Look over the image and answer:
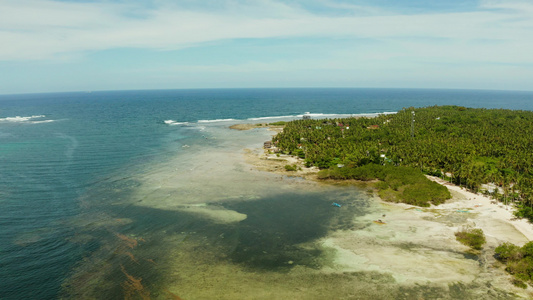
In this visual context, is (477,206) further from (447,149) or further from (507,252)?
Result: (447,149)

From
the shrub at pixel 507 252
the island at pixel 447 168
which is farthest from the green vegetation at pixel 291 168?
the shrub at pixel 507 252

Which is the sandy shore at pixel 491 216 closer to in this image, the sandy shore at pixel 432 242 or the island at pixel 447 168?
the sandy shore at pixel 432 242

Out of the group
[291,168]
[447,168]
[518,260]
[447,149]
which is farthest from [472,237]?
[447,149]

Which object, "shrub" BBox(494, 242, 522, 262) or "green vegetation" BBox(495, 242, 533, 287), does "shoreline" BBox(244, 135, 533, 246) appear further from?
"green vegetation" BBox(495, 242, 533, 287)

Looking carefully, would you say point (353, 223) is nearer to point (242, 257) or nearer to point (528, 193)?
point (242, 257)

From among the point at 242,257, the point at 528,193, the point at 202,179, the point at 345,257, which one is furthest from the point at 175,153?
the point at 528,193

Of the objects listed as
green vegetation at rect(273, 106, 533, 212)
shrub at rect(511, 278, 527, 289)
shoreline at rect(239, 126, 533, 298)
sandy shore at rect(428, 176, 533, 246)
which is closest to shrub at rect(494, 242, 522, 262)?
shoreline at rect(239, 126, 533, 298)
